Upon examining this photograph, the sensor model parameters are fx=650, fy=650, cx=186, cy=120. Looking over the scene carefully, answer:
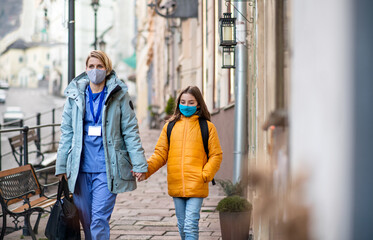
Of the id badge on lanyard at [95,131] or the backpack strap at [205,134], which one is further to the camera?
the backpack strap at [205,134]

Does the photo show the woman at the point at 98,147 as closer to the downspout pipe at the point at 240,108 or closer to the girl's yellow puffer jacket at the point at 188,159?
the girl's yellow puffer jacket at the point at 188,159

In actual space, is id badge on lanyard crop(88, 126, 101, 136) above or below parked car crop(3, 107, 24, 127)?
below

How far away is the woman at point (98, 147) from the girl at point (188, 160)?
236mm

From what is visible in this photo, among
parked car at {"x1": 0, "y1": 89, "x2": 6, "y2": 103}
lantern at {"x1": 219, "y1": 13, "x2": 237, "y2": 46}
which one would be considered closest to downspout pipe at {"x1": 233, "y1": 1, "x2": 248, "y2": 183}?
lantern at {"x1": 219, "y1": 13, "x2": 237, "y2": 46}

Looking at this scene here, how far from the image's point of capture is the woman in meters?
5.18

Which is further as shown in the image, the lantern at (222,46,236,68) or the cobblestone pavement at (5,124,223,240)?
the lantern at (222,46,236,68)

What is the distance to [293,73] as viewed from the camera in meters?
2.45

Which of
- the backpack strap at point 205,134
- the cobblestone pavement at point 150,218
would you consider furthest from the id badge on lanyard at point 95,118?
the cobblestone pavement at point 150,218

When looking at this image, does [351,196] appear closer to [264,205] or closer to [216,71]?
[264,205]

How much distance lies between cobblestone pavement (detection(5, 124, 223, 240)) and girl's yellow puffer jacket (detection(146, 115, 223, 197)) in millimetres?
1816

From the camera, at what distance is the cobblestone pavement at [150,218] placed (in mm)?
7254

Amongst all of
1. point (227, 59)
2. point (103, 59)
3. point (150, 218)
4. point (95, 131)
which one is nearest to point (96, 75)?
point (103, 59)

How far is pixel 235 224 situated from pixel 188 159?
112 centimetres

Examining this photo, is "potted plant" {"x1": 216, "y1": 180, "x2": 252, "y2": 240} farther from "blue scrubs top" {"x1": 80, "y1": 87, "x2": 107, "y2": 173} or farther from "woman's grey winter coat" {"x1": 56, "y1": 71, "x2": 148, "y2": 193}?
"blue scrubs top" {"x1": 80, "y1": 87, "x2": 107, "y2": 173}
